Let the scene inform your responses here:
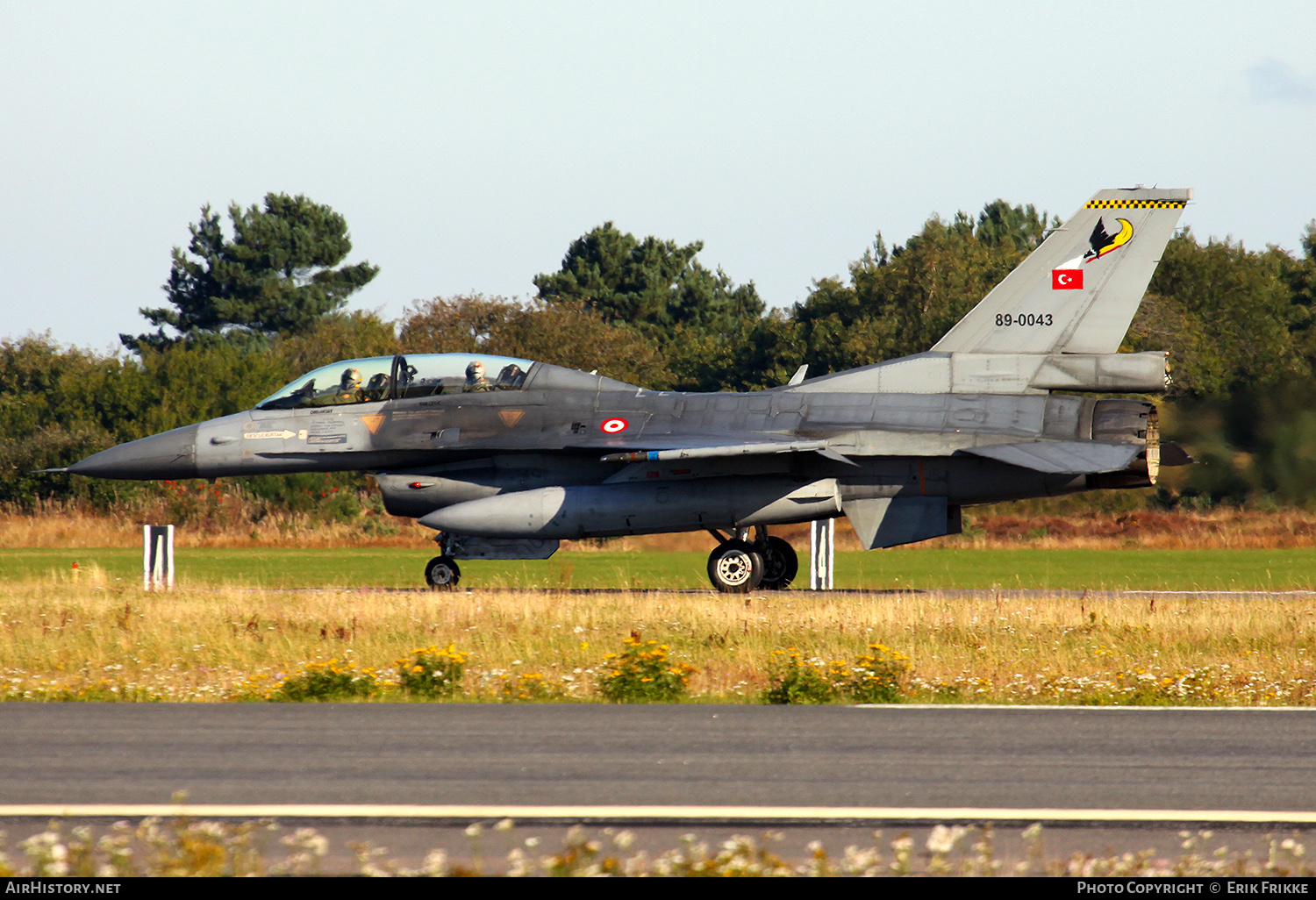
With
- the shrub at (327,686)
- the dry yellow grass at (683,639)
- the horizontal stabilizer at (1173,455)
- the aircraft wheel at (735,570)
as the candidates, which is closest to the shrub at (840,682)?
the dry yellow grass at (683,639)

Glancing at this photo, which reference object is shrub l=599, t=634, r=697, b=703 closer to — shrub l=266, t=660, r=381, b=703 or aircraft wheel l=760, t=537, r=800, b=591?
shrub l=266, t=660, r=381, b=703

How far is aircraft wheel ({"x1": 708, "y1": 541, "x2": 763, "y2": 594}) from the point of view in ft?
63.2

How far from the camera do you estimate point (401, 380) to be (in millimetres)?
20266

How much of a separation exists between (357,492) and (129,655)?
33.2m

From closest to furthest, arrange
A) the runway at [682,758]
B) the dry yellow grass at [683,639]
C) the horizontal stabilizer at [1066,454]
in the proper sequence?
1. the runway at [682,758]
2. the dry yellow grass at [683,639]
3. the horizontal stabilizer at [1066,454]

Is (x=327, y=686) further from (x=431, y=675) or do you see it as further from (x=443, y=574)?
(x=443, y=574)

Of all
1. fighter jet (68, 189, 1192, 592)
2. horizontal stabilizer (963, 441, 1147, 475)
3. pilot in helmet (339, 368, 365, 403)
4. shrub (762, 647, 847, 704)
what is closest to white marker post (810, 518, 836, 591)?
fighter jet (68, 189, 1192, 592)

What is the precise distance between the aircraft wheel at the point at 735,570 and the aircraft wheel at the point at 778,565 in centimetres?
74

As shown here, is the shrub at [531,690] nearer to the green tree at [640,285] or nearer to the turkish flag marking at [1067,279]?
the turkish flag marking at [1067,279]

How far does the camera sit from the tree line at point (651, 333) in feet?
75.1

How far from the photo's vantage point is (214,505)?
124 ft

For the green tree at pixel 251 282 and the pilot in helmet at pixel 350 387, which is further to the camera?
the green tree at pixel 251 282

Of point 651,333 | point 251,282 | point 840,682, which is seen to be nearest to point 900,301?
point 651,333

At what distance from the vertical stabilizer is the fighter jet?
3cm
